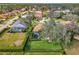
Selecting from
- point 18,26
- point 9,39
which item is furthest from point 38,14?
point 9,39

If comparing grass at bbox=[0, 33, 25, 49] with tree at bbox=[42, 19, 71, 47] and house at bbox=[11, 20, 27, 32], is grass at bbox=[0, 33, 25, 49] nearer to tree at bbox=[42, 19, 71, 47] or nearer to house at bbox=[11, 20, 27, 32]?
house at bbox=[11, 20, 27, 32]

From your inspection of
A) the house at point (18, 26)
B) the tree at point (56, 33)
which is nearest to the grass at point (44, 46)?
the tree at point (56, 33)

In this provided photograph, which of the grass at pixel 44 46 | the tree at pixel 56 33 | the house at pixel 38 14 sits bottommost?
the grass at pixel 44 46

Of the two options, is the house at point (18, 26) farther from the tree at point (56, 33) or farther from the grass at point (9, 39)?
the tree at point (56, 33)

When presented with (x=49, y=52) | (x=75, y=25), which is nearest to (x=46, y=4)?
(x=75, y=25)

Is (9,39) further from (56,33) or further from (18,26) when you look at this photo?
(56,33)
